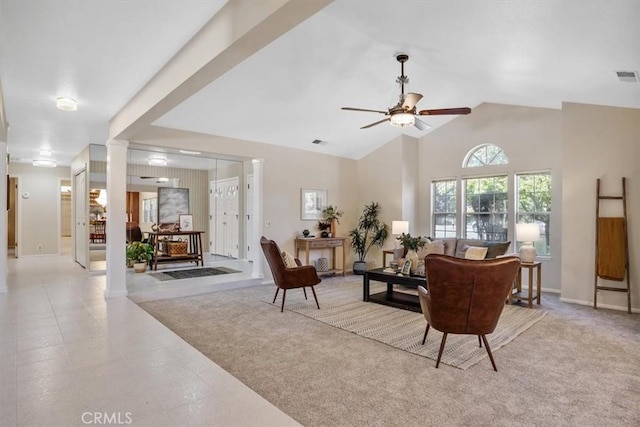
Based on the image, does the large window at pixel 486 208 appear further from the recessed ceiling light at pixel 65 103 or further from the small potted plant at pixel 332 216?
the recessed ceiling light at pixel 65 103

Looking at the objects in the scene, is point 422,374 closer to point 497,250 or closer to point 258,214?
point 497,250

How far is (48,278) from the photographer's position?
6.37 metres

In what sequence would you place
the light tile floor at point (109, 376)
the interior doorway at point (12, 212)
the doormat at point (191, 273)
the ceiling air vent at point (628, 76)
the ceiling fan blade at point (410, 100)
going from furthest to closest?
1. the interior doorway at point (12, 212)
2. the doormat at point (191, 273)
3. the ceiling fan blade at point (410, 100)
4. the ceiling air vent at point (628, 76)
5. the light tile floor at point (109, 376)

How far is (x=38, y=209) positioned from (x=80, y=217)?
2.41 m

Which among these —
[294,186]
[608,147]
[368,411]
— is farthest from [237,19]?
[608,147]

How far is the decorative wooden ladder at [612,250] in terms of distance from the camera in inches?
185

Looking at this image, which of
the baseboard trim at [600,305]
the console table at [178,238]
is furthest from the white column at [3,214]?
the baseboard trim at [600,305]

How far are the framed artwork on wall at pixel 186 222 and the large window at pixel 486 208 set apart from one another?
574 cm

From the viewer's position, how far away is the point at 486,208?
22.3ft

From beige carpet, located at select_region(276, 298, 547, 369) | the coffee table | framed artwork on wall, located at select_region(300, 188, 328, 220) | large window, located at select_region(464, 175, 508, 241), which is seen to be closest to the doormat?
framed artwork on wall, located at select_region(300, 188, 328, 220)

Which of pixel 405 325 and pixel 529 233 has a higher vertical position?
pixel 529 233

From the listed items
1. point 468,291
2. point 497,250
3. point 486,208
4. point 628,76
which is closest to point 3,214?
point 468,291

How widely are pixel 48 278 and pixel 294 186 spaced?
4796mm

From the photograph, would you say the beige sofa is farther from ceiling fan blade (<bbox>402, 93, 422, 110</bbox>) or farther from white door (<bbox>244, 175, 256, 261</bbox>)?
white door (<bbox>244, 175, 256, 261</bbox>)
